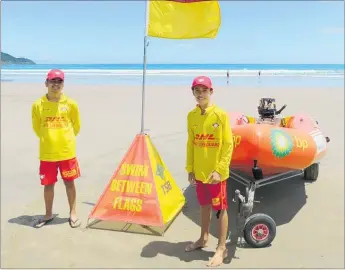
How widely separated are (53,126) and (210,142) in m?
2.00

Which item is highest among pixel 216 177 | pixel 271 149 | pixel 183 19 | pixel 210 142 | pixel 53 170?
pixel 183 19

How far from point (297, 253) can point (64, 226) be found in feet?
9.45

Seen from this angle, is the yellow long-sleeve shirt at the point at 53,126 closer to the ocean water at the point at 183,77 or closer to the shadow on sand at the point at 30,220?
the shadow on sand at the point at 30,220

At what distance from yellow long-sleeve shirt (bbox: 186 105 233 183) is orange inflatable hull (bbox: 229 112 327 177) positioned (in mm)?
890

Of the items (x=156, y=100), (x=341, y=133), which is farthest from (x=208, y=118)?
(x=156, y=100)

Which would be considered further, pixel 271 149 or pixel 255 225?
pixel 271 149

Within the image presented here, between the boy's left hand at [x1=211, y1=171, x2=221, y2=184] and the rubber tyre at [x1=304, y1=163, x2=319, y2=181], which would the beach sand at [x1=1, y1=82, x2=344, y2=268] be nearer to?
the rubber tyre at [x1=304, y1=163, x2=319, y2=181]

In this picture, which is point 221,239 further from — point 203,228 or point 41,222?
point 41,222

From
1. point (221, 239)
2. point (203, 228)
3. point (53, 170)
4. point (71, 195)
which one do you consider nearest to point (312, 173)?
point (203, 228)

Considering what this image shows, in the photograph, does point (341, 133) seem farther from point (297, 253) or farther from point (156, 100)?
point (156, 100)

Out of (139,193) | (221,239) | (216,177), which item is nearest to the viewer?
(216,177)

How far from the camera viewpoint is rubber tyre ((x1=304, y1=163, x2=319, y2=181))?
7.26 m

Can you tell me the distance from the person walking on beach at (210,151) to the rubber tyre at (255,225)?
32cm

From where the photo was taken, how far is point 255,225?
481 centimetres
